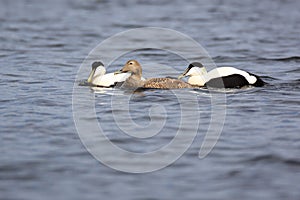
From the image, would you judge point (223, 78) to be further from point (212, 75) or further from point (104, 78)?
point (104, 78)

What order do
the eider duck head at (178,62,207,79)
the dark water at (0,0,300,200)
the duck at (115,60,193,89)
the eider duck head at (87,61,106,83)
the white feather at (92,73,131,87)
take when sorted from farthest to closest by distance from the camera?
the eider duck head at (87,61,106,83)
the eider duck head at (178,62,207,79)
the white feather at (92,73,131,87)
the duck at (115,60,193,89)
the dark water at (0,0,300,200)

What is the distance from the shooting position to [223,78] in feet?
34.5

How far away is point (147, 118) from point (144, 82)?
231 cm

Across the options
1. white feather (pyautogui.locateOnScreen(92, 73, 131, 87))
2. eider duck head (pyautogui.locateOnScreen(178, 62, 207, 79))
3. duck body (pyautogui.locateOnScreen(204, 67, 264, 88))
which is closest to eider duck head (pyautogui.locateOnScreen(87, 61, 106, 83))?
white feather (pyautogui.locateOnScreen(92, 73, 131, 87))

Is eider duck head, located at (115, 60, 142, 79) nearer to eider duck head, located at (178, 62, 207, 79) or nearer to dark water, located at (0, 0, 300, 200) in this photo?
dark water, located at (0, 0, 300, 200)

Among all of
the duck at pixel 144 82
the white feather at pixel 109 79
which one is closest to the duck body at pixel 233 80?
the duck at pixel 144 82

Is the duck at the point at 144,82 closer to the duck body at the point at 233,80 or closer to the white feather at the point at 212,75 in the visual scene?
the white feather at the point at 212,75

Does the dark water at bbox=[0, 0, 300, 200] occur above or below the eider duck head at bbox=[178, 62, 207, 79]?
below

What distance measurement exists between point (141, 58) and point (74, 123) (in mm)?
6087

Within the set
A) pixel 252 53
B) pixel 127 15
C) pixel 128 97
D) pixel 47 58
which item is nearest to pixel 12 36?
pixel 47 58

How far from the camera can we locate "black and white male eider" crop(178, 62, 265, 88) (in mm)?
10523

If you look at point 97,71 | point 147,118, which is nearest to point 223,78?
point 97,71

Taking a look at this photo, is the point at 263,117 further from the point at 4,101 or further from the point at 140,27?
the point at 140,27

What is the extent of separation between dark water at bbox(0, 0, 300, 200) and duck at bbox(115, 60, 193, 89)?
1.11ft
